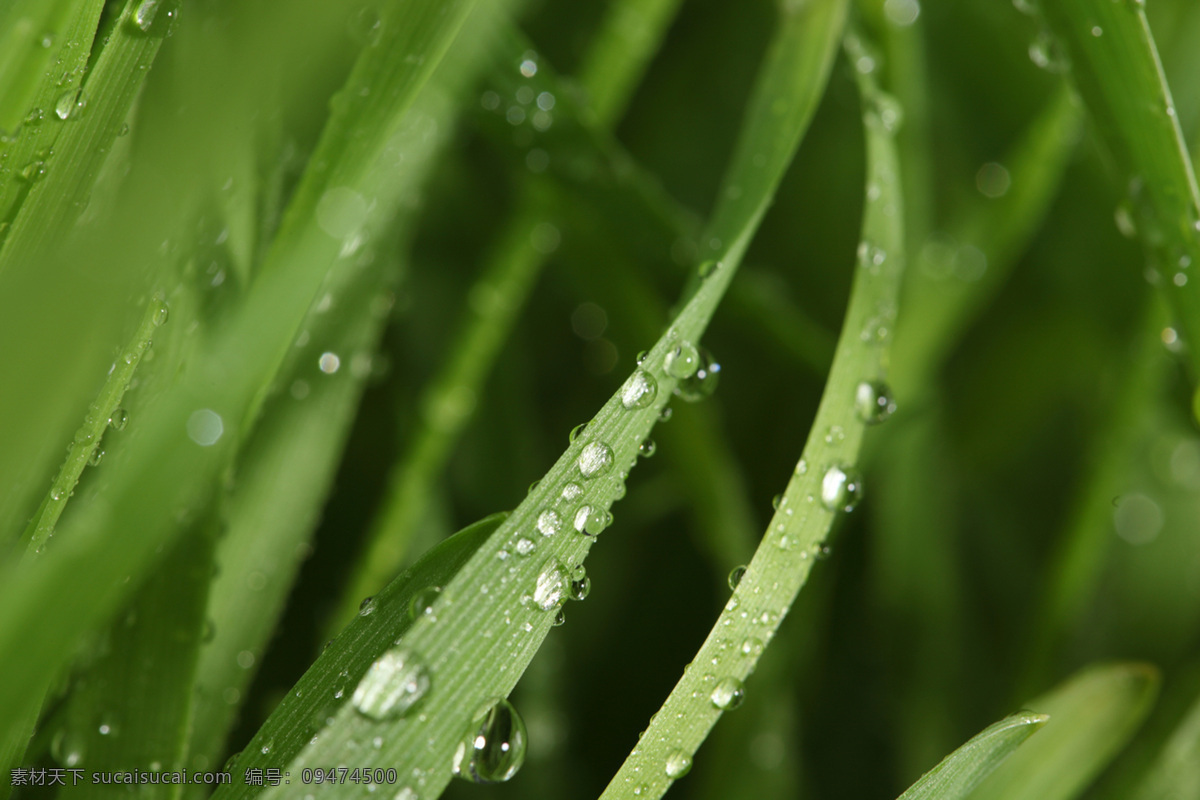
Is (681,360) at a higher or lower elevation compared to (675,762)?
higher

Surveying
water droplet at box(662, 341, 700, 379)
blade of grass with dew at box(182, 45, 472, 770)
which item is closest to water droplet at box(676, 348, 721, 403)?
water droplet at box(662, 341, 700, 379)

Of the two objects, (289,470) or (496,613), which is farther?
(289,470)

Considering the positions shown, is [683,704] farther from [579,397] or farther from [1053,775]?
[579,397]

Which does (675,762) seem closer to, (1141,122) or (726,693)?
(726,693)

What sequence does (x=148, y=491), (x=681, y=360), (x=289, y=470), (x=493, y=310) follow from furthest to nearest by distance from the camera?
(x=493, y=310), (x=289, y=470), (x=681, y=360), (x=148, y=491)

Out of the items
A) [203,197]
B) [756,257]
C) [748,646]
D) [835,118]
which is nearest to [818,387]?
[756,257]

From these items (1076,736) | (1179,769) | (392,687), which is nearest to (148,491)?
(392,687)

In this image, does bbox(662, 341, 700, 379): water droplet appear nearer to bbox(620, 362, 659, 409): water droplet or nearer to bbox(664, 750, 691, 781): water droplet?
bbox(620, 362, 659, 409): water droplet
